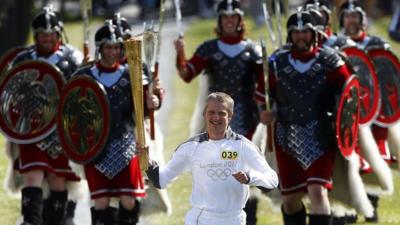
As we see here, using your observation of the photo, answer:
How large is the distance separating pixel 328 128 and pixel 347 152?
0.25 metres

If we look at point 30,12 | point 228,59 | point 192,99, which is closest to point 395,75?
point 228,59

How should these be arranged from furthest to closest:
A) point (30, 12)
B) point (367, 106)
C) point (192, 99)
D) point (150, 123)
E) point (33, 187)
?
point (30, 12) → point (192, 99) → point (367, 106) → point (33, 187) → point (150, 123)

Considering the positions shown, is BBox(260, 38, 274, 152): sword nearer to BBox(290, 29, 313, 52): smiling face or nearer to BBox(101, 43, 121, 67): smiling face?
BBox(290, 29, 313, 52): smiling face

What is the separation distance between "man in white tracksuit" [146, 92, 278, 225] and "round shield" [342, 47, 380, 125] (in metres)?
4.13

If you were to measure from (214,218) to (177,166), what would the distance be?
43 centimetres

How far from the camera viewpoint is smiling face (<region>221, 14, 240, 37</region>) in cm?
1275

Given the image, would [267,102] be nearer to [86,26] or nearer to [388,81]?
[86,26]

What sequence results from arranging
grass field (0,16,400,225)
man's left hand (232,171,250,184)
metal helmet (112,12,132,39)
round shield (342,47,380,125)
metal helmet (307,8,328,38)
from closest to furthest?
man's left hand (232,171,250,184) < metal helmet (112,12,132,39) < metal helmet (307,8,328,38) < round shield (342,47,380,125) < grass field (0,16,400,225)

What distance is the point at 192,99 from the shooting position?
86.1 feet

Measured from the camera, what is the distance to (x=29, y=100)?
41.5 feet

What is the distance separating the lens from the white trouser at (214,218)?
898cm

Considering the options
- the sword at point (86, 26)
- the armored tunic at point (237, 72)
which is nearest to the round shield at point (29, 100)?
the sword at point (86, 26)

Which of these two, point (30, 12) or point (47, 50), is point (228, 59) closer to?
point (47, 50)

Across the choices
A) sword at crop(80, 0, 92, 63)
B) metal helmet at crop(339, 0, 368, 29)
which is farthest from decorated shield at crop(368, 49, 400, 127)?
sword at crop(80, 0, 92, 63)
